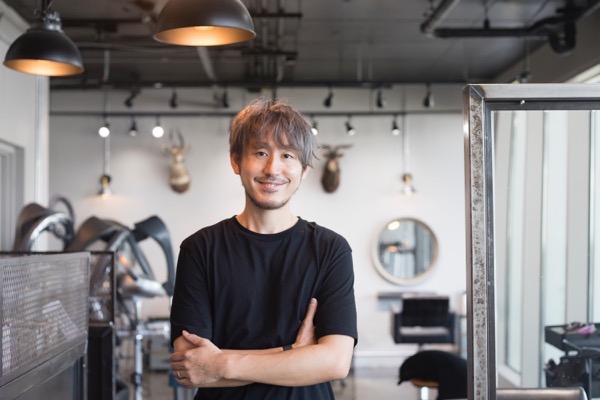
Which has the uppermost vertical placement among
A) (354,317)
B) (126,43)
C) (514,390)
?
(126,43)

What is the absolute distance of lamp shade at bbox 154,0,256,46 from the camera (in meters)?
3.03

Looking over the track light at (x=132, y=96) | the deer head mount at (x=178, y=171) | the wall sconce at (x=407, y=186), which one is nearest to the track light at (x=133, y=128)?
the track light at (x=132, y=96)

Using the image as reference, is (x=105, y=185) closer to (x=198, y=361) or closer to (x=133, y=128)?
(x=133, y=128)

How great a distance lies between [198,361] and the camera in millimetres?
1826

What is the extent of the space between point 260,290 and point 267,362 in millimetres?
166

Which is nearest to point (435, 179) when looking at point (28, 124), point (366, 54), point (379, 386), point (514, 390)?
point (366, 54)

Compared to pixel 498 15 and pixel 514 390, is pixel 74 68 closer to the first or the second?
pixel 514 390

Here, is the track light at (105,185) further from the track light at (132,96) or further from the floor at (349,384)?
the floor at (349,384)

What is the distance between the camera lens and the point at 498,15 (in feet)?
23.9

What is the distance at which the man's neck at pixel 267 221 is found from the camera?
1.89 meters

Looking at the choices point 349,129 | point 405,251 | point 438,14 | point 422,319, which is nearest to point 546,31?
point 438,14

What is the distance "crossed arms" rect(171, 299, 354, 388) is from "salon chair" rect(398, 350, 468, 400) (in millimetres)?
3142

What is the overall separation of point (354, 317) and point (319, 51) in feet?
23.0

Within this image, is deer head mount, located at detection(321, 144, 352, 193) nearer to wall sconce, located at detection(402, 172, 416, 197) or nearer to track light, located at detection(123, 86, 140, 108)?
wall sconce, located at detection(402, 172, 416, 197)
